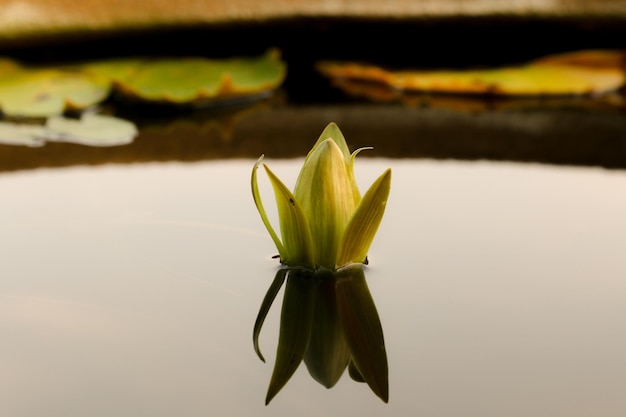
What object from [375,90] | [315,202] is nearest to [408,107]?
[375,90]

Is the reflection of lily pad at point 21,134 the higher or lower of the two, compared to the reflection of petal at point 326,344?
higher

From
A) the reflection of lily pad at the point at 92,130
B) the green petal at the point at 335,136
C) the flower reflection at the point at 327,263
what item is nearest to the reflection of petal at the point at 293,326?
the flower reflection at the point at 327,263

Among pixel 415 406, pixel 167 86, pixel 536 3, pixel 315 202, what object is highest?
pixel 536 3

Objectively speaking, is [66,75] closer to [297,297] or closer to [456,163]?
[456,163]

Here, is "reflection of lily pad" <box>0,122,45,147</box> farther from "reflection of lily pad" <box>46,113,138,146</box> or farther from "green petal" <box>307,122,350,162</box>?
"green petal" <box>307,122,350,162</box>

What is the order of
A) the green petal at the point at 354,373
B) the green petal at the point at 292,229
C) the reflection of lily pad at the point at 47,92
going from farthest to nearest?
the reflection of lily pad at the point at 47,92, the green petal at the point at 292,229, the green petal at the point at 354,373

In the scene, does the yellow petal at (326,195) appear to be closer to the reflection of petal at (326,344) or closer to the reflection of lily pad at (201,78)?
the reflection of petal at (326,344)

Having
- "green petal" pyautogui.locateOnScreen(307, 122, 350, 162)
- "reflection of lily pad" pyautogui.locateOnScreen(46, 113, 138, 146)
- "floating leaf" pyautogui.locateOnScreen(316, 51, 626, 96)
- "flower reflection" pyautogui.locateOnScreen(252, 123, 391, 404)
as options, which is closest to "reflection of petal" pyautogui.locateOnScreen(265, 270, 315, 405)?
"flower reflection" pyautogui.locateOnScreen(252, 123, 391, 404)

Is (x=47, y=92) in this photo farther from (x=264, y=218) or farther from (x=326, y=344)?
(x=326, y=344)
